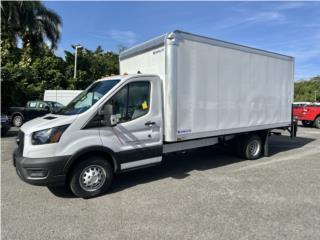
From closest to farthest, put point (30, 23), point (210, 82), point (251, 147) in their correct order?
point (210, 82) < point (251, 147) < point (30, 23)

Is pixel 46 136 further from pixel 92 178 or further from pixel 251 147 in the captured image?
pixel 251 147

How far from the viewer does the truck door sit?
228 inches

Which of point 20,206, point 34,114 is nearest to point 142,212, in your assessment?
point 20,206

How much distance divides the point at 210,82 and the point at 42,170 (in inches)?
159

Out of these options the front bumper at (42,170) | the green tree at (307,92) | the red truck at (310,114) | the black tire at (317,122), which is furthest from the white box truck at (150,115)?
the green tree at (307,92)

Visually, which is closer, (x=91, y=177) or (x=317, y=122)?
(x=91, y=177)

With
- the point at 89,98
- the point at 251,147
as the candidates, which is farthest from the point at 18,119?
the point at 251,147

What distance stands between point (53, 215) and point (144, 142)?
7.13ft

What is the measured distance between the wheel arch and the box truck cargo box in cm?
124

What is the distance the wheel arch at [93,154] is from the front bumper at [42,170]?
0.30ft

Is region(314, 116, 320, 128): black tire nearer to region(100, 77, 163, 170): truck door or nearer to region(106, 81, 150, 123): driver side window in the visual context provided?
region(100, 77, 163, 170): truck door

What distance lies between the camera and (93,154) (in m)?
5.59

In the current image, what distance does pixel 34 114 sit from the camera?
18.5 meters

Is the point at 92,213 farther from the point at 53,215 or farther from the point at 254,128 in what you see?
the point at 254,128
